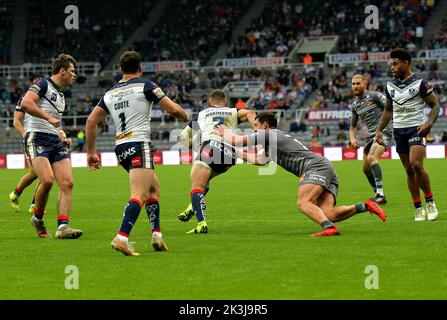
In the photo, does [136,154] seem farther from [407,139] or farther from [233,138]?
[407,139]

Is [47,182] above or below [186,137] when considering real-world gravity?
A: below

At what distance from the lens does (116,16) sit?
64.2 m

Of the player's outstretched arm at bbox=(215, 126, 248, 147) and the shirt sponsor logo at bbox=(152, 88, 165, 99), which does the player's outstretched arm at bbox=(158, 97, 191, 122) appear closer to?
the shirt sponsor logo at bbox=(152, 88, 165, 99)

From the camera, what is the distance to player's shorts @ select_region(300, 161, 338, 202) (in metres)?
13.1

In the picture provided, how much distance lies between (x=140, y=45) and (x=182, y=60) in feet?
10.8

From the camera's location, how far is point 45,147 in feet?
45.0

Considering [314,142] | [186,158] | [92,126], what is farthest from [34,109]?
[314,142]

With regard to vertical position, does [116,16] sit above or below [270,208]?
above

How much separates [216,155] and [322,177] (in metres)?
1.85

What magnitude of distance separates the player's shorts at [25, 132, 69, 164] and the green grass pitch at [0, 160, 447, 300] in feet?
3.89

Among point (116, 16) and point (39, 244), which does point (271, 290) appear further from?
point (116, 16)

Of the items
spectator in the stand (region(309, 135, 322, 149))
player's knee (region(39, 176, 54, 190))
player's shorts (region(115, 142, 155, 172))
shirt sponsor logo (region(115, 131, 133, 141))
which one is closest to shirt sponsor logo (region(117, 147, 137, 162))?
player's shorts (region(115, 142, 155, 172))
